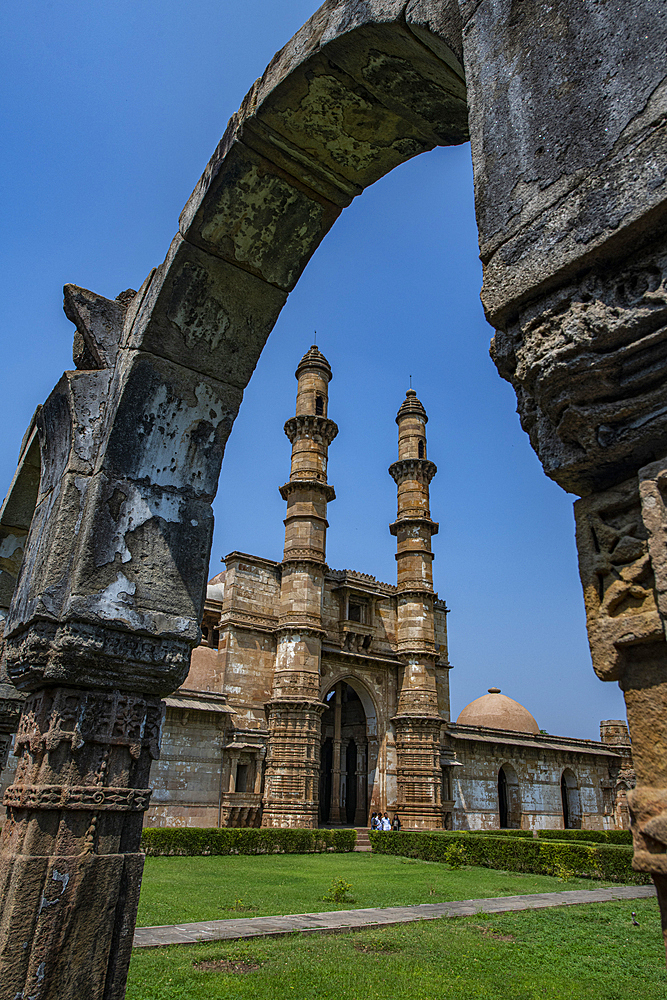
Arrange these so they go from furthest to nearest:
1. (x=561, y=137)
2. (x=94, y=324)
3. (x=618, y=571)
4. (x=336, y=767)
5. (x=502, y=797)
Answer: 1. (x=502, y=797)
2. (x=336, y=767)
3. (x=94, y=324)
4. (x=561, y=137)
5. (x=618, y=571)

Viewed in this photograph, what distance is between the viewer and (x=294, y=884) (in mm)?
9102

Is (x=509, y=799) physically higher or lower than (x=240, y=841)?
higher

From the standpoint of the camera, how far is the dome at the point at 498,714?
25.9 metres

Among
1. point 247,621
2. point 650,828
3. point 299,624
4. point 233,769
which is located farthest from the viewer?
point 247,621

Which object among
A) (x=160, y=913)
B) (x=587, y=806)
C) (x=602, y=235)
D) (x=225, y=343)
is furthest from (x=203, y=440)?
(x=587, y=806)

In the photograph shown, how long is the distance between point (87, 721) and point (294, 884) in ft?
25.1

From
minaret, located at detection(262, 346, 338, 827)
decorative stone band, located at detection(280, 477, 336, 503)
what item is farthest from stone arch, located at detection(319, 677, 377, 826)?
decorative stone band, located at detection(280, 477, 336, 503)

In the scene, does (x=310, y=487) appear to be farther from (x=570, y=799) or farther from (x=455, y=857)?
(x=570, y=799)

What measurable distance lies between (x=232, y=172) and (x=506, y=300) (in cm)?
203

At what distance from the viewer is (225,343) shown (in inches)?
135

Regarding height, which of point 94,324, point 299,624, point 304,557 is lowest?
point 94,324

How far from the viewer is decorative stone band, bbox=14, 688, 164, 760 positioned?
2805 millimetres

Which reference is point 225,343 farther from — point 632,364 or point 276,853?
point 276,853

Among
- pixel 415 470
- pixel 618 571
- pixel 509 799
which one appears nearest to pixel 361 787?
pixel 509 799
